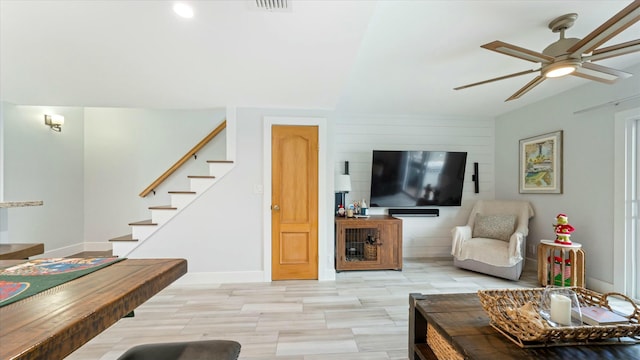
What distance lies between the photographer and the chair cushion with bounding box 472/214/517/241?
12.1 ft

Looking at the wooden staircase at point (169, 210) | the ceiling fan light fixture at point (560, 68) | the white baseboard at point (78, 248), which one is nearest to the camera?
the ceiling fan light fixture at point (560, 68)

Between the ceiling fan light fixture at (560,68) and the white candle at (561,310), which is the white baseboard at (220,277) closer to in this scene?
the white candle at (561,310)

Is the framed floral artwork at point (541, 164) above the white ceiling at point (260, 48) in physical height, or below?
below

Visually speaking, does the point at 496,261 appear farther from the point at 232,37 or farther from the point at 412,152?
the point at 232,37

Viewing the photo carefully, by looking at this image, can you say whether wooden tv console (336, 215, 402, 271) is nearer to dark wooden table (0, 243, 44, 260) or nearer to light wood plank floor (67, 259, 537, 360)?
light wood plank floor (67, 259, 537, 360)

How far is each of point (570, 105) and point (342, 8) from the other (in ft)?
11.3

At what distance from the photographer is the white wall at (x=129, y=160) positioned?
14.3 feet

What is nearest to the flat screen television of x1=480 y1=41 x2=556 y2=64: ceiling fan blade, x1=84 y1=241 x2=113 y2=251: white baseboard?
x1=480 y1=41 x2=556 y2=64: ceiling fan blade

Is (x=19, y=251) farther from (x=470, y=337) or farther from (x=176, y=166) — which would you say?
(x=470, y=337)

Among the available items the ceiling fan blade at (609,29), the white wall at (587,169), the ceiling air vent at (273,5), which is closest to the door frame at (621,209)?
the white wall at (587,169)

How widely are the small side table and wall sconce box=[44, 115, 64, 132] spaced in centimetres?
675

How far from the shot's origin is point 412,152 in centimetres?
416

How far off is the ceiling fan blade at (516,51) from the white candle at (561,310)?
1.51 meters

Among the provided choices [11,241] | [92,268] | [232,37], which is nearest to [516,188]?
[232,37]
